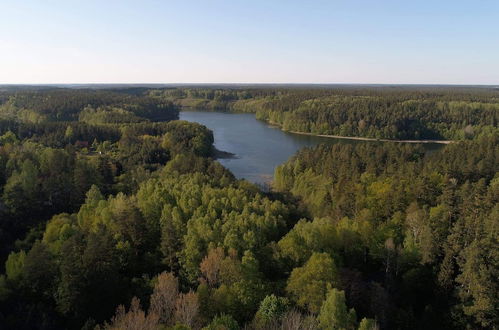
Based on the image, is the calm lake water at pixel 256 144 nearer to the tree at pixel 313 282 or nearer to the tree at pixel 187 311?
the tree at pixel 313 282

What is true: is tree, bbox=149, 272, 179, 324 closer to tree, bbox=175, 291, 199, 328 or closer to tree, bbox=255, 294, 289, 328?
tree, bbox=175, 291, 199, 328

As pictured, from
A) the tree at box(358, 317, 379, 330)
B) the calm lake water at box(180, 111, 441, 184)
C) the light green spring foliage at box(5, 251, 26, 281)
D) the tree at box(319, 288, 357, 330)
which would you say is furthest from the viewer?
the calm lake water at box(180, 111, 441, 184)

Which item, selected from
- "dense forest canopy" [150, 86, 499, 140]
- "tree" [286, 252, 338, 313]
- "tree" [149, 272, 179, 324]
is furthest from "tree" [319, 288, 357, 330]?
"dense forest canopy" [150, 86, 499, 140]

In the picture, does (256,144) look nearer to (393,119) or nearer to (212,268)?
(393,119)

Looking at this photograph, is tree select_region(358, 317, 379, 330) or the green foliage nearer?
tree select_region(358, 317, 379, 330)

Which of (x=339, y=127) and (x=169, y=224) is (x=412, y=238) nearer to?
(x=169, y=224)

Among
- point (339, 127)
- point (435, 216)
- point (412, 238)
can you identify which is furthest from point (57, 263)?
point (339, 127)

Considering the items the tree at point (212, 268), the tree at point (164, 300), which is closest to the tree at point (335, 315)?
the tree at point (212, 268)
